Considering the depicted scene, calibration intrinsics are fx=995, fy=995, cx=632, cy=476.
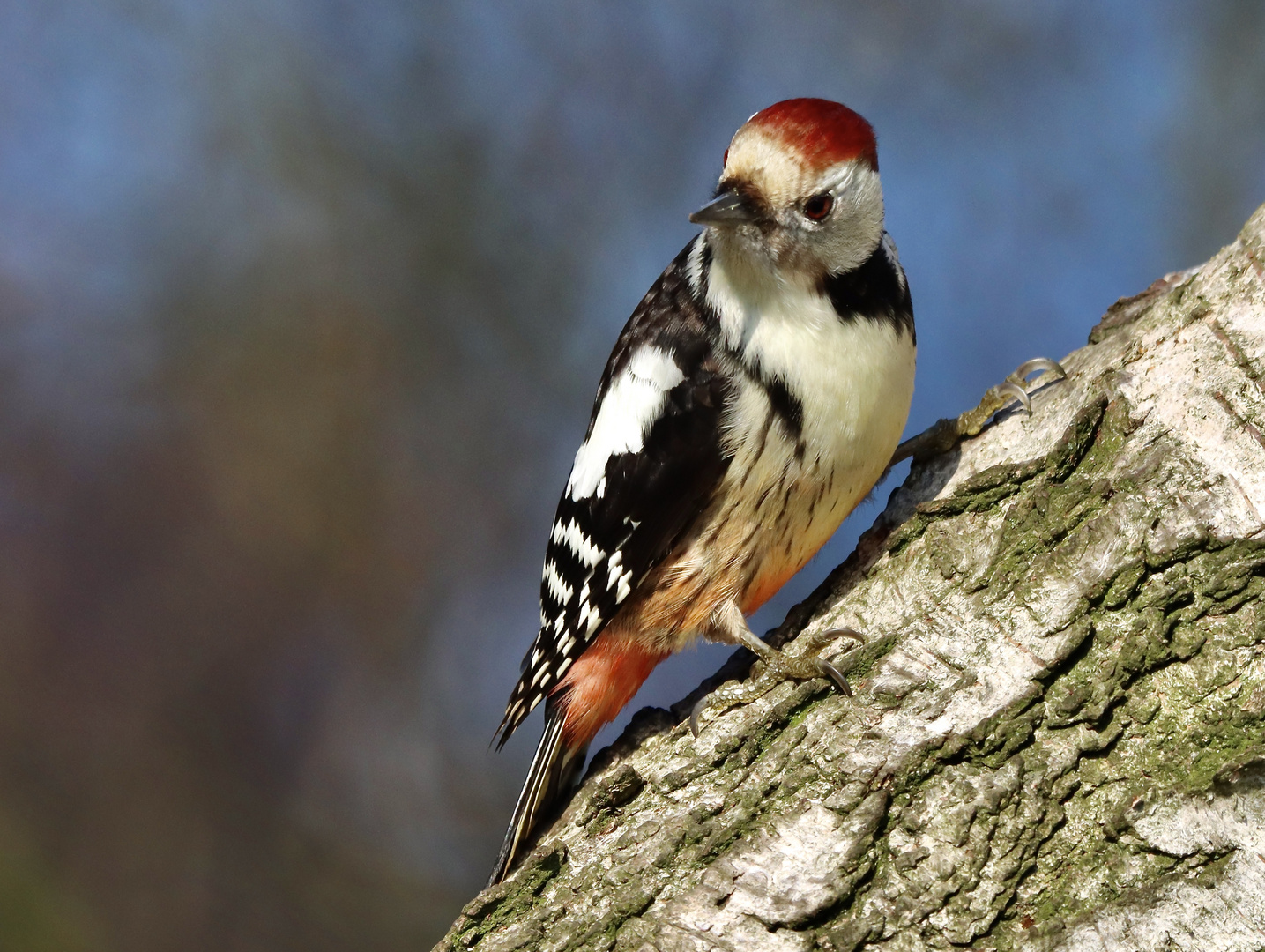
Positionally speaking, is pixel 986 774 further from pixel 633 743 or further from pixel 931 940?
pixel 633 743

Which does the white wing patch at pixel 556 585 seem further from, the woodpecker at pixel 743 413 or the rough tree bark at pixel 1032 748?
the rough tree bark at pixel 1032 748

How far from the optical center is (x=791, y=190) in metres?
2.09

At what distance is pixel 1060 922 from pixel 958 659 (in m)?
0.41

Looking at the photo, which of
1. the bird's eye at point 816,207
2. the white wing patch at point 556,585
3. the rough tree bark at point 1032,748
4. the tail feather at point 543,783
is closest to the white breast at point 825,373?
the bird's eye at point 816,207

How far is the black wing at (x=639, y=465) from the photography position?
2.15m

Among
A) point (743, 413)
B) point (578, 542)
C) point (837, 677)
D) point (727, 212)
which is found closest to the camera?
point (837, 677)

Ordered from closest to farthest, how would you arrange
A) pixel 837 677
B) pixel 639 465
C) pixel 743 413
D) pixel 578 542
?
pixel 837 677, pixel 743 413, pixel 639 465, pixel 578 542

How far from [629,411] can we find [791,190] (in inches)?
23.6

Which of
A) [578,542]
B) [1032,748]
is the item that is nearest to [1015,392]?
[1032,748]

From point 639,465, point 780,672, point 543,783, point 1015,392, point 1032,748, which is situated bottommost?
point 1032,748

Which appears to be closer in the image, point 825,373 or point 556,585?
point 825,373

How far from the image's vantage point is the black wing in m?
2.15

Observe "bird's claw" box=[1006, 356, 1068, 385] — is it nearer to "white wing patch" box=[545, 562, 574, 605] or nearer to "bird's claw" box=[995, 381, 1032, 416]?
"bird's claw" box=[995, 381, 1032, 416]

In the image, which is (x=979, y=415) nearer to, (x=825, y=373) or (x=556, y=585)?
(x=825, y=373)
